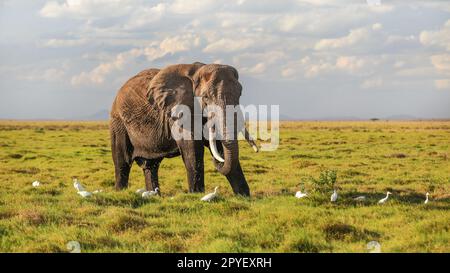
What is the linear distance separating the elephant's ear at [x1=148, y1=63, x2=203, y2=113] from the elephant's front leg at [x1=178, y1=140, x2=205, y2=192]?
1089 mm

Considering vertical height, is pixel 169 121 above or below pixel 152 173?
above

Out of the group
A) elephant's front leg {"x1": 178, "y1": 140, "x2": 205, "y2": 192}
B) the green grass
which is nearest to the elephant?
elephant's front leg {"x1": 178, "y1": 140, "x2": 205, "y2": 192}

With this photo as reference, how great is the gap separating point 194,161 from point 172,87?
7.25ft

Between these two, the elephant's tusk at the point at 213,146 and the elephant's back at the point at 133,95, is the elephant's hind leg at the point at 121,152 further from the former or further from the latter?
the elephant's tusk at the point at 213,146

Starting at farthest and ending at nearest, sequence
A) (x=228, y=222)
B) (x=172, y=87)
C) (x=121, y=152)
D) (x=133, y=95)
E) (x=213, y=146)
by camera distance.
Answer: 1. (x=121, y=152)
2. (x=133, y=95)
3. (x=172, y=87)
4. (x=213, y=146)
5. (x=228, y=222)

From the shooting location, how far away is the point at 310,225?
11.1 metres

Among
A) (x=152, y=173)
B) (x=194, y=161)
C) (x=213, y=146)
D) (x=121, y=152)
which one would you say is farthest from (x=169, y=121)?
(x=121, y=152)

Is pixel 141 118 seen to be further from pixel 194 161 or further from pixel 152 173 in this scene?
pixel 194 161

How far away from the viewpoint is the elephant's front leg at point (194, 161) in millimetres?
14555

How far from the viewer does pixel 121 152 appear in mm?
18078

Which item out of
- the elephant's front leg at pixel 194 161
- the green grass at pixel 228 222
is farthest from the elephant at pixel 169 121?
the green grass at pixel 228 222
